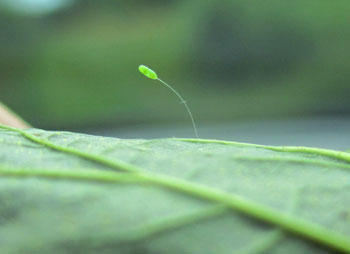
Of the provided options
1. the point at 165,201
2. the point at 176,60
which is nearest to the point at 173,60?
the point at 176,60

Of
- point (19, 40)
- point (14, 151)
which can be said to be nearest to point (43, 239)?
point (14, 151)

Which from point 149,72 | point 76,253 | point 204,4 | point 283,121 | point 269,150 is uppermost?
point 204,4

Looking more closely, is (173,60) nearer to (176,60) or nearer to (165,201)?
(176,60)

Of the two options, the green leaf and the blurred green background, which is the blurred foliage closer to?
the blurred green background

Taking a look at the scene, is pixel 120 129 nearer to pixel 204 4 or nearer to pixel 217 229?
pixel 204 4

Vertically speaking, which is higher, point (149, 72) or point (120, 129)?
point (120, 129)

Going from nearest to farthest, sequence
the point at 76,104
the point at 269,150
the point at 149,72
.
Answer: the point at 269,150, the point at 149,72, the point at 76,104
